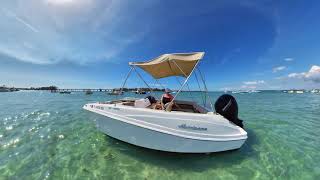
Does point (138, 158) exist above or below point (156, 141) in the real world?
below

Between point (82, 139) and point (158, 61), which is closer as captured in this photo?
point (158, 61)

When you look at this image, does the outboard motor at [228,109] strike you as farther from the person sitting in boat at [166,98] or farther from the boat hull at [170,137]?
the person sitting in boat at [166,98]

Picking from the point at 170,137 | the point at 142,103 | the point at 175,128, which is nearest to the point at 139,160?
the point at 170,137

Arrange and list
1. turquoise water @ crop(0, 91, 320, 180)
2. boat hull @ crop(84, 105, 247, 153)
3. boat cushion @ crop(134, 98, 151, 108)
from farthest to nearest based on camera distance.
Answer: boat cushion @ crop(134, 98, 151, 108), boat hull @ crop(84, 105, 247, 153), turquoise water @ crop(0, 91, 320, 180)

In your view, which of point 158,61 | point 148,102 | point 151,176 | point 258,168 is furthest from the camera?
point 148,102

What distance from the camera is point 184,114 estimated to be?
16.5 ft

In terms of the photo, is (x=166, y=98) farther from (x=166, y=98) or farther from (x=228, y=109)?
(x=228, y=109)

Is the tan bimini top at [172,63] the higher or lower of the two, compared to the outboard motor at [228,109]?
higher

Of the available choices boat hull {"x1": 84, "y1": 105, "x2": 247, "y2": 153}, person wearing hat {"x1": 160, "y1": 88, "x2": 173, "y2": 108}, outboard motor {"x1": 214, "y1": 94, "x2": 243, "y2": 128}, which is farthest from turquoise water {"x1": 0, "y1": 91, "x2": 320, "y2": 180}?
person wearing hat {"x1": 160, "y1": 88, "x2": 173, "y2": 108}

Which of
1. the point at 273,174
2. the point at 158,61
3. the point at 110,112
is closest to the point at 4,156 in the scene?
the point at 110,112

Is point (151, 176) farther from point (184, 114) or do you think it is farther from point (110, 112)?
point (110, 112)

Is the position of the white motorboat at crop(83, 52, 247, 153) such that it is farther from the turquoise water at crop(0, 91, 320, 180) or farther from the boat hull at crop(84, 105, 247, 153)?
the turquoise water at crop(0, 91, 320, 180)

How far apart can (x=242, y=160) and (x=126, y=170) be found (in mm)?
3392

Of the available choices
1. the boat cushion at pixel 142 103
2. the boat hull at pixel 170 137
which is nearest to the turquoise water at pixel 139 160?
the boat hull at pixel 170 137
